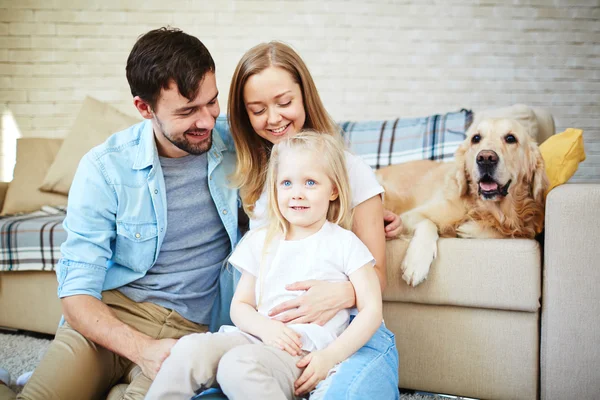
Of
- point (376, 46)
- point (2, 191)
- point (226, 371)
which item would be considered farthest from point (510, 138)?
point (2, 191)

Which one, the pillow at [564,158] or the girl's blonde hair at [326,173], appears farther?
the pillow at [564,158]

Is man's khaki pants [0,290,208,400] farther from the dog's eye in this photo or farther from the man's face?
the dog's eye

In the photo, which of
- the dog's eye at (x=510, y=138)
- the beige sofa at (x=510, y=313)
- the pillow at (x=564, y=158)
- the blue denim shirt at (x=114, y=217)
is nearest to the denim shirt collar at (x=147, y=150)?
the blue denim shirt at (x=114, y=217)

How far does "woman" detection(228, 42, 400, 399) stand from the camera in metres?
1.18

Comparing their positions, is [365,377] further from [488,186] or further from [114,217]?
[488,186]

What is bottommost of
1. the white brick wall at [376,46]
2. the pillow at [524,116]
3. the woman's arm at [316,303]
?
the woman's arm at [316,303]

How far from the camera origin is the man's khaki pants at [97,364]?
118 centimetres

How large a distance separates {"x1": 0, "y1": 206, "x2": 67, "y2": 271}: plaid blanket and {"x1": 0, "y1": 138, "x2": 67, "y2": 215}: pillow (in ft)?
1.45

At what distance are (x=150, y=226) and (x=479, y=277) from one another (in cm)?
100

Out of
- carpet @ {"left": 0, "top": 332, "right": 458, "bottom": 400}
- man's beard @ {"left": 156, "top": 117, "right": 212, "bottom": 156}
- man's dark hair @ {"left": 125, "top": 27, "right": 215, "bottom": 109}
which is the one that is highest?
man's dark hair @ {"left": 125, "top": 27, "right": 215, "bottom": 109}

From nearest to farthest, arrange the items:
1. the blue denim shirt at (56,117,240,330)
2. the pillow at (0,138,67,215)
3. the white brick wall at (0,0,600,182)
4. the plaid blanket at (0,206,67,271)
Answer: the blue denim shirt at (56,117,240,330)
the plaid blanket at (0,206,67,271)
the pillow at (0,138,67,215)
the white brick wall at (0,0,600,182)

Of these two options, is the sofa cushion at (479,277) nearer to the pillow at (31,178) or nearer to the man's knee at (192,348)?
the man's knee at (192,348)

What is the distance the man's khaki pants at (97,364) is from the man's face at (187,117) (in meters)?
0.46

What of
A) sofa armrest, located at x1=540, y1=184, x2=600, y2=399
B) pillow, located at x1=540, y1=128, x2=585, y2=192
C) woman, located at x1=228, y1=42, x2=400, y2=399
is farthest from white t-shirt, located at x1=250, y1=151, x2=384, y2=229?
pillow, located at x1=540, y1=128, x2=585, y2=192
